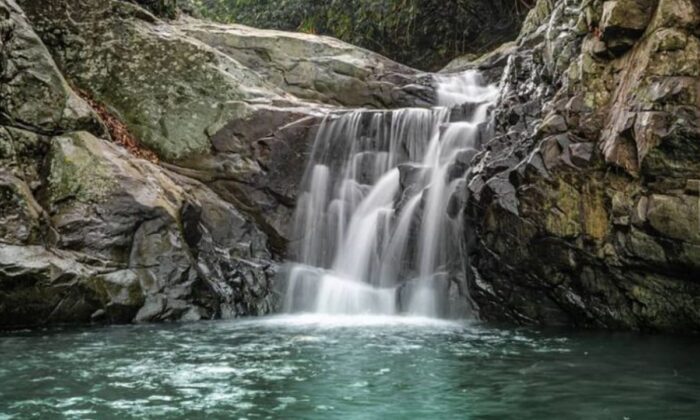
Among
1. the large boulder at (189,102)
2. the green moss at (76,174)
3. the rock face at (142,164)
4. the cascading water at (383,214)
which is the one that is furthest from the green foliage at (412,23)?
the green moss at (76,174)

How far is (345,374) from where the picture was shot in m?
6.29

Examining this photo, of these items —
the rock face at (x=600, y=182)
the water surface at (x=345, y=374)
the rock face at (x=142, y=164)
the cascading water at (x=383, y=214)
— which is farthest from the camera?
the cascading water at (x=383, y=214)

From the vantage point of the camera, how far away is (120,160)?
10852mm

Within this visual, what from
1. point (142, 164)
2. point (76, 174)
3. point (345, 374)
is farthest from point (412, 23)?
point (345, 374)

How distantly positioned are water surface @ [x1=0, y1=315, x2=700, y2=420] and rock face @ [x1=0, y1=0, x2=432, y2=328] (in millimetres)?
1059

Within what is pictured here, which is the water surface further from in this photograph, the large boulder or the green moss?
the large boulder

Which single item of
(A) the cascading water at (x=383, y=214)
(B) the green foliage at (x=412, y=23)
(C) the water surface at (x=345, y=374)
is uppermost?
(B) the green foliage at (x=412, y=23)

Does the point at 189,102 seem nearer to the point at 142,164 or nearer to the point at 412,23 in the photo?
the point at 142,164

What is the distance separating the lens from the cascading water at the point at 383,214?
1088 centimetres

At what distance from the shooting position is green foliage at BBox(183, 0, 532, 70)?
21297 mm

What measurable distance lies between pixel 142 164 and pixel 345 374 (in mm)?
6468

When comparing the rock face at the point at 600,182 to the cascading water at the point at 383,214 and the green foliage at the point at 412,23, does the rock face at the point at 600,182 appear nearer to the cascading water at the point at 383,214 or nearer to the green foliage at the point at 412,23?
the cascading water at the point at 383,214

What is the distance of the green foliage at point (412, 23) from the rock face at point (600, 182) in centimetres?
1079

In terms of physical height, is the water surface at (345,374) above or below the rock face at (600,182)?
below
